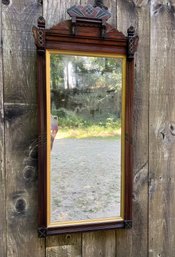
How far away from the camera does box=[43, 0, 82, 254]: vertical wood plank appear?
0.89 m

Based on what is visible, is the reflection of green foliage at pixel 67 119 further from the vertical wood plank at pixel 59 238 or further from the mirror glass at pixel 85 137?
the vertical wood plank at pixel 59 238

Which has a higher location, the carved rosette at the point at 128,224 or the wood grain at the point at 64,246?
the carved rosette at the point at 128,224

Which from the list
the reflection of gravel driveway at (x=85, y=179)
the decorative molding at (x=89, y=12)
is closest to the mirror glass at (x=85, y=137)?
the reflection of gravel driveway at (x=85, y=179)

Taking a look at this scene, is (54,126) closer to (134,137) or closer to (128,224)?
(134,137)

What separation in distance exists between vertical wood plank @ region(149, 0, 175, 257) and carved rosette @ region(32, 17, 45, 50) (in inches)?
16.5

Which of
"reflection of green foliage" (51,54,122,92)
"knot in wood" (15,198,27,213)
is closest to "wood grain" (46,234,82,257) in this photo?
"knot in wood" (15,198,27,213)

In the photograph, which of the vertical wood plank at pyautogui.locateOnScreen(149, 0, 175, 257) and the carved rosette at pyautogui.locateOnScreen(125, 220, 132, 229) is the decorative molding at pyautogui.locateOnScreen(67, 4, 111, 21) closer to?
the vertical wood plank at pyautogui.locateOnScreen(149, 0, 175, 257)

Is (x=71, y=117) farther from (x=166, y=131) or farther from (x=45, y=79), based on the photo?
(x=166, y=131)

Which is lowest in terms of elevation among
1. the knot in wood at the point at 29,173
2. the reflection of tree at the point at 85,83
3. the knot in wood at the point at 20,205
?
the knot in wood at the point at 20,205

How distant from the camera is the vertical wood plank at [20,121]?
2.86 feet

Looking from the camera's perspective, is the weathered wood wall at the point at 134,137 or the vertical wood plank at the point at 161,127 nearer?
the weathered wood wall at the point at 134,137

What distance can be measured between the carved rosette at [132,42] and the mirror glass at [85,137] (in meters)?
0.04

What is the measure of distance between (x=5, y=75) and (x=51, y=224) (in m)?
0.52

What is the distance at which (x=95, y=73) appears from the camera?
909 mm
